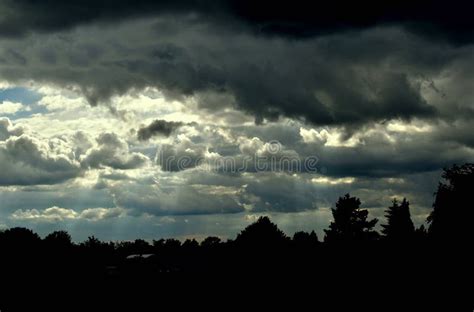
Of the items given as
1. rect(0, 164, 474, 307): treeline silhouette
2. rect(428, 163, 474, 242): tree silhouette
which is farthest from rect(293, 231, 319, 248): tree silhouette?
rect(428, 163, 474, 242): tree silhouette

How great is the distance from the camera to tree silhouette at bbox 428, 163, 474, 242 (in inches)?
3167

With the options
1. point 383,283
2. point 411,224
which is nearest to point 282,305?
point 383,283

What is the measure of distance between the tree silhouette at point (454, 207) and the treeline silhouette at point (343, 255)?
3.9 inches

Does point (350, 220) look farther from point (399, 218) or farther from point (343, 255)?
point (343, 255)

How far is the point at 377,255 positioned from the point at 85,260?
156ft

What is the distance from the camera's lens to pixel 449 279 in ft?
180

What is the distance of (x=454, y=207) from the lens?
86500 millimetres

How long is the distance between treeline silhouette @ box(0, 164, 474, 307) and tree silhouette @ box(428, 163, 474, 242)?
100 mm

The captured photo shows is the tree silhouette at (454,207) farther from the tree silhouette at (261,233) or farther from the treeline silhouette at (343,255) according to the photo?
the tree silhouette at (261,233)

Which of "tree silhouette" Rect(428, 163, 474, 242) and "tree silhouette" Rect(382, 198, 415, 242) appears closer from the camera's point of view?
"tree silhouette" Rect(428, 163, 474, 242)

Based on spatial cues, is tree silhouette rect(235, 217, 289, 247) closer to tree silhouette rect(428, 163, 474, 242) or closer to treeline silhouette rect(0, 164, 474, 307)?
Answer: treeline silhouette rect(0, 164, 474, 307)

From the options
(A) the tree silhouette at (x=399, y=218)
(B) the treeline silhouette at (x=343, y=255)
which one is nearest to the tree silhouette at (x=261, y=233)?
(B) the treeline silhouette at (x=343, y=255)

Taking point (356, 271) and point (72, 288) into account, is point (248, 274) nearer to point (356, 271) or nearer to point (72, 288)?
point (356, 271)

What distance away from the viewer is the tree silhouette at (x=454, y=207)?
8044 centimetres
